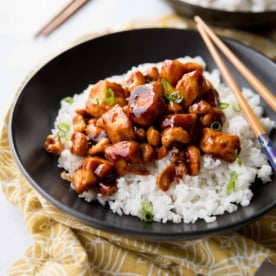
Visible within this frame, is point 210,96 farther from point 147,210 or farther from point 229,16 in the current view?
point 229,16

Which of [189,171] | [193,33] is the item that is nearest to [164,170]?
[189,171]

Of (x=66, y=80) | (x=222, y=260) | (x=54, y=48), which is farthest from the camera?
(x=54, y=48)

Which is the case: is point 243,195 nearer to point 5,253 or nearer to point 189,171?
point 189,171

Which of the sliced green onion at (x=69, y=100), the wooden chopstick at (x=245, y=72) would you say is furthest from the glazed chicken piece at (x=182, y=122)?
the sliced green onion at (x=69, y=100)

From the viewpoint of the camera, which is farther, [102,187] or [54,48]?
[54,48]

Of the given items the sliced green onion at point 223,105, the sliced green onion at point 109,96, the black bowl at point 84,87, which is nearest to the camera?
the black bowl at point 84,87

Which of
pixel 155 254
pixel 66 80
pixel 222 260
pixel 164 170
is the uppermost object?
pixel 66 80

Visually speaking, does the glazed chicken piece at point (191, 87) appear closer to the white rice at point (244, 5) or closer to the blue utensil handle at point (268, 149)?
the blue utensil handle at point (268, 149)
